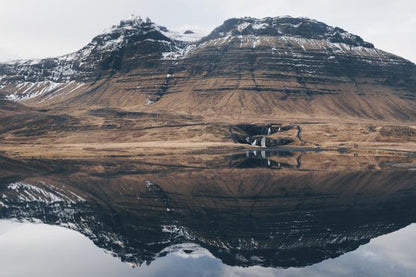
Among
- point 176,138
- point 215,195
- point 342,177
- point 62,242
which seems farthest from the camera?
point 176,138

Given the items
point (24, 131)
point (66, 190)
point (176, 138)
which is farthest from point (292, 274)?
point (24, 131)

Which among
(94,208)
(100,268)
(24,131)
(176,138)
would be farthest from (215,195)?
(24,131)

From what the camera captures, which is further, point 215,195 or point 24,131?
point 24,131

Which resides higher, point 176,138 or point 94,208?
point 94,208

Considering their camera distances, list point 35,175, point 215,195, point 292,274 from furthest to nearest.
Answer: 1. point 35,175
2. point 215,195
3. point 292,274

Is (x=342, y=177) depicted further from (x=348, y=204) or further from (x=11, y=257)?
(x=11, y=257)

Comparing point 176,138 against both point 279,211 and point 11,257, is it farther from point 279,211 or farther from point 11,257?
point 11,257
